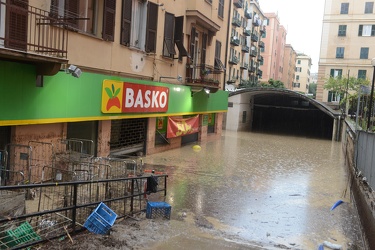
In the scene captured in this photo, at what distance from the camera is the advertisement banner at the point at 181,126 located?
63.6 ft

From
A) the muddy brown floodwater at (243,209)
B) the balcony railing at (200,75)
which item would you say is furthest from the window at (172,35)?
the muddy brown floodwater at (243,209)

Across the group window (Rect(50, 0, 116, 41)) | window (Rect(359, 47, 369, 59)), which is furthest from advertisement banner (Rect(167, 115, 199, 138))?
window (Rect(359, 47, 369, 59))

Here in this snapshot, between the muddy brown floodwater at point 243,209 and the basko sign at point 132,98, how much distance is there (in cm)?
241

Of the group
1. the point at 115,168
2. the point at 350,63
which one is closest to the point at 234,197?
the point at 115,168

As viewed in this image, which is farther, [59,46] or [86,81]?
[86,81]

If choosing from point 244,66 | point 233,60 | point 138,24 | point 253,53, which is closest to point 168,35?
point 138,24

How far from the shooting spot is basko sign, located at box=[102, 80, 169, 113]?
13258mm

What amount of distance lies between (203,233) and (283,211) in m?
3.41

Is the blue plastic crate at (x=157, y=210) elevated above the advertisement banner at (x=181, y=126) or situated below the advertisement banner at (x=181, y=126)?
below

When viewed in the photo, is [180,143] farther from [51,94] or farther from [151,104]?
[51,94]

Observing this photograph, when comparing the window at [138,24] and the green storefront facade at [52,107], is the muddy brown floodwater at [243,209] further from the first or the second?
the window at [138,24]

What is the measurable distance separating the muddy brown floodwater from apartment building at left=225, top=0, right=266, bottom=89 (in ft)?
94.6

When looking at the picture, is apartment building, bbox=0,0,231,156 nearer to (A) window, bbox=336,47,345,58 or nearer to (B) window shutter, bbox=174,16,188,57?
(B) window shutter, bbox=174,16,188,57

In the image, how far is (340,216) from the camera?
384 inches
